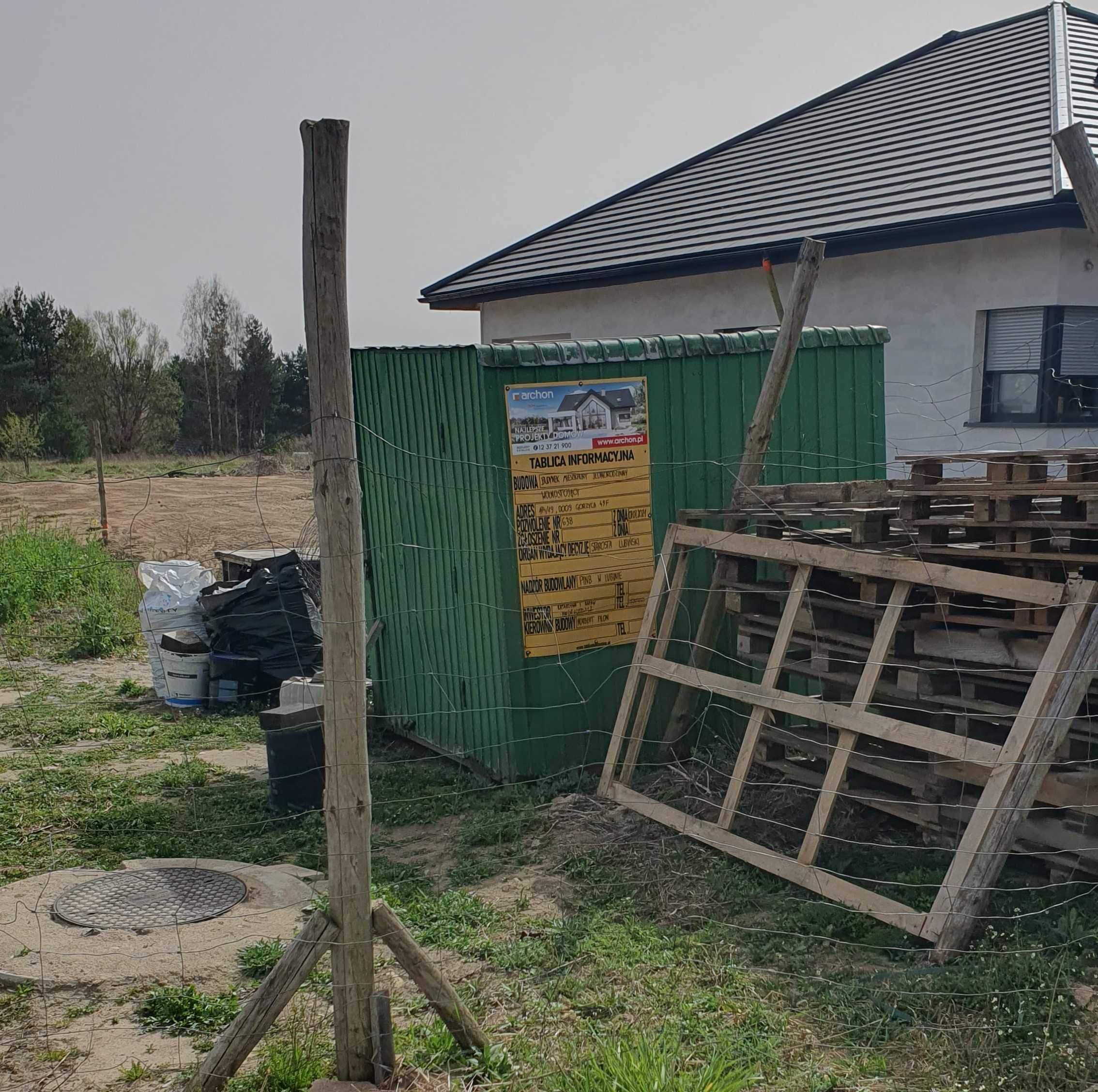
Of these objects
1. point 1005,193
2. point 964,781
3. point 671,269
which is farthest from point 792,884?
point 671,269

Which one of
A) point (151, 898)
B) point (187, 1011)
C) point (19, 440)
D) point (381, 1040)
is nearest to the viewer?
point (381, 1040)

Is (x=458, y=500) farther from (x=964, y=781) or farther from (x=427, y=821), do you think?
(x=964, y=781)

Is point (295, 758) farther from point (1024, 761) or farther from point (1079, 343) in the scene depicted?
point (1079, 343)

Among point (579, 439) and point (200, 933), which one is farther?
point (579, 439)

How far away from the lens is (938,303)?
35.3 ft

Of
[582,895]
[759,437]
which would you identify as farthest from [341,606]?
[759,437]

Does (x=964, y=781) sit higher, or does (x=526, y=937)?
(x=964, y=781)

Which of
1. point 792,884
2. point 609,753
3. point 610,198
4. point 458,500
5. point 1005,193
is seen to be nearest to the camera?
point 792,884

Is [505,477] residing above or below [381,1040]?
above

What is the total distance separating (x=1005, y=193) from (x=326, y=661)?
8.92 m

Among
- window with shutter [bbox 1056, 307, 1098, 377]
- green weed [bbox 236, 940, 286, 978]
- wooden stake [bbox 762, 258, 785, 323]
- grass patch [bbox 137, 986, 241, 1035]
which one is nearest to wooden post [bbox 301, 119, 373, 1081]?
grass patch [bbox 137, 986, 241, 1035]

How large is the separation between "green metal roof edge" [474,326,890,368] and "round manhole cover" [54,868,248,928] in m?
3.30

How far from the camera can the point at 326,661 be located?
3516 millimetres

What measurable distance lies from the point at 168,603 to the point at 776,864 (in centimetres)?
673
